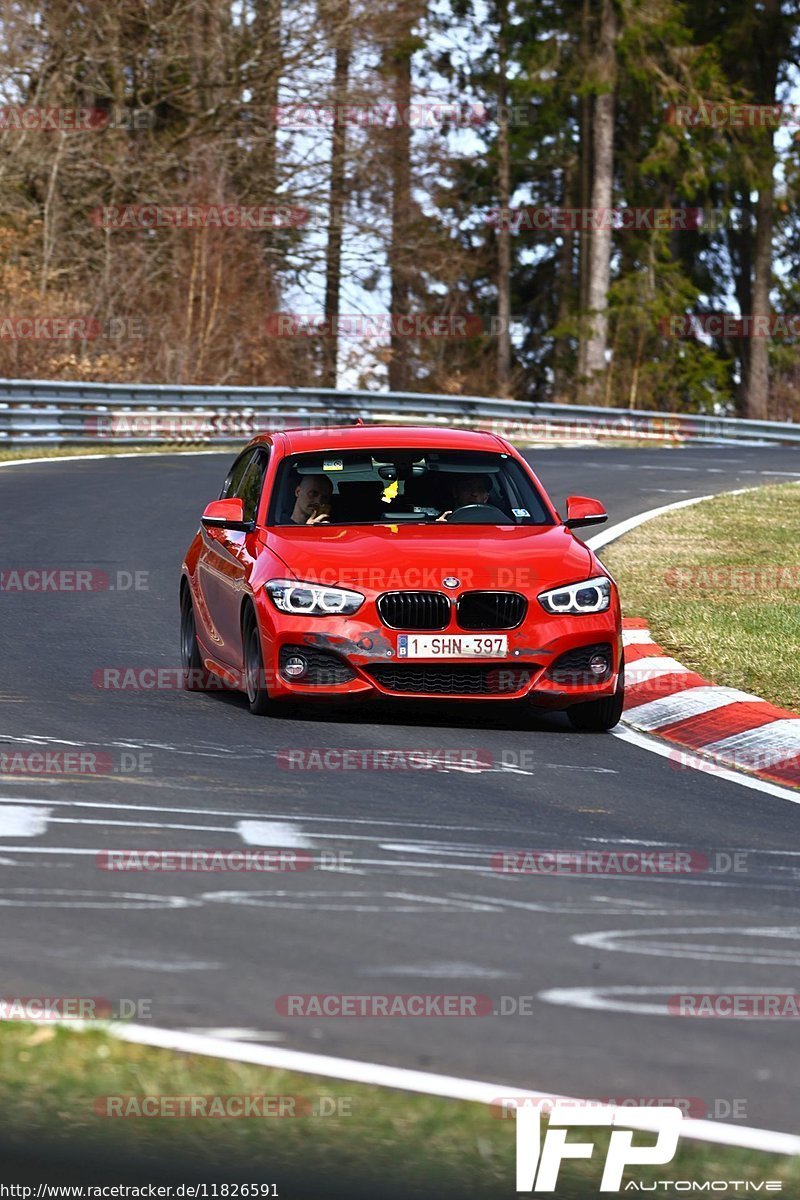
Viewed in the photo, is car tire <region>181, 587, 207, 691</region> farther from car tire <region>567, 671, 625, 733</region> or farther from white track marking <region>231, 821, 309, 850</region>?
white track marking <region>231, 821, 309, 850</region>

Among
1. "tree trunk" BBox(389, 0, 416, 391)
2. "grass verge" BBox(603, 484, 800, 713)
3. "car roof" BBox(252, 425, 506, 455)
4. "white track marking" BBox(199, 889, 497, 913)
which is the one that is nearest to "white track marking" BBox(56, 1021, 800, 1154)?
"white track marking" BBox(199, 889, 497, 913)

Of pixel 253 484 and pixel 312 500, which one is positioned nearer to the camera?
pixel 312 500

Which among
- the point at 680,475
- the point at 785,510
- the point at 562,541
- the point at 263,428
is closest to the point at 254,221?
the point at 263,428

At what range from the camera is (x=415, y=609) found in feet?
33.4

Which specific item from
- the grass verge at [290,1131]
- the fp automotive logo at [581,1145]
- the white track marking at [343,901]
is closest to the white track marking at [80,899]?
the white track marking at [343,901]

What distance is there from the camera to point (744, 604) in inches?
574

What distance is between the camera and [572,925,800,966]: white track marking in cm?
589

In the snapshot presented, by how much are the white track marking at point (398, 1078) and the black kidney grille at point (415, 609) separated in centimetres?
531

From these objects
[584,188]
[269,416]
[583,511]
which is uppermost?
[584,188]

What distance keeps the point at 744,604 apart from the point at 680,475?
13.2 metres

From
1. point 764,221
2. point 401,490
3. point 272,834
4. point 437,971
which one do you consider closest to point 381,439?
point 401,490

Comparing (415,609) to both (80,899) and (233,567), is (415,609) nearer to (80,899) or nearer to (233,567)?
(233,567)

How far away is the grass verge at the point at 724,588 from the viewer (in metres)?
12.1

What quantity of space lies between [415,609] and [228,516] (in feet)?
4.91
